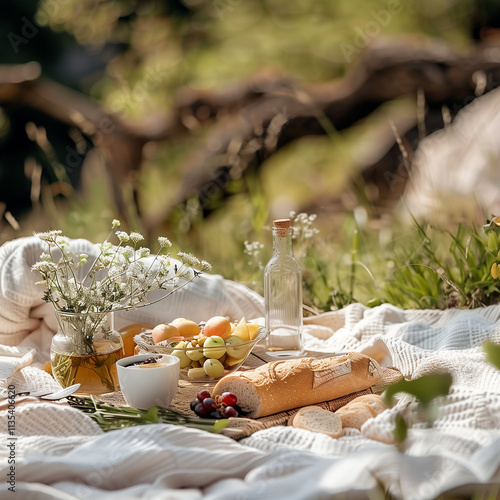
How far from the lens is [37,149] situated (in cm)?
600

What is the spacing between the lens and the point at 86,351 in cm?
151

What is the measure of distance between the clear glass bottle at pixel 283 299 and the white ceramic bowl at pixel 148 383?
460 mm

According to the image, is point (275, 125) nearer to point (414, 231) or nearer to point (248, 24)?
point (414, 231)

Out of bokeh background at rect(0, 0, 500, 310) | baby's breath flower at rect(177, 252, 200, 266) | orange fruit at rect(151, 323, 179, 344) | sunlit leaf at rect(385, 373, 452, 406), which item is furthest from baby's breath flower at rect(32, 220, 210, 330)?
bokeh background at rect(0, 0, 500, 310)

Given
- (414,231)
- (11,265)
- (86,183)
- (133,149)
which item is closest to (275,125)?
(133,149)

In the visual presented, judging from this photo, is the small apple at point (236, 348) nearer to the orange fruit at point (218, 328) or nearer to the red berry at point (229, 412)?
the orange fruit at point (218, 328)

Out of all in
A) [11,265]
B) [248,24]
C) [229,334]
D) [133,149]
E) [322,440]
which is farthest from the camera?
[248,24]

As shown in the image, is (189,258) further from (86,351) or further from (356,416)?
(356,416)

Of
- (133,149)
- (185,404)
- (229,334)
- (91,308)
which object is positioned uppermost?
(133,149)

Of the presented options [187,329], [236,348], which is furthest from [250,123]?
[236,348]

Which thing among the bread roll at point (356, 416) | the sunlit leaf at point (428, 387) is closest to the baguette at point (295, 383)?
the bread roll at point (356, 416)

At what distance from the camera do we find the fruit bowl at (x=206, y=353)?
1555 millimetres

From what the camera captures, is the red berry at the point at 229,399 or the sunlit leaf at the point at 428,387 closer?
the sunlit leaf at the point at 428,387

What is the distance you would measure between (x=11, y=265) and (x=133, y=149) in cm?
310
